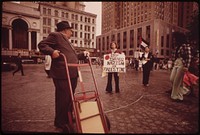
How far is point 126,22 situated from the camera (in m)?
87.8

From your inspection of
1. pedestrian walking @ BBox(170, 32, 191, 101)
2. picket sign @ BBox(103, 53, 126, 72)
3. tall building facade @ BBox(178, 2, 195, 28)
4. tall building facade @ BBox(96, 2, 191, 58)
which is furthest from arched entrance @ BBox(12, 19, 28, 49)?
tall building facade @ BBox(178, 2, 195, 28)

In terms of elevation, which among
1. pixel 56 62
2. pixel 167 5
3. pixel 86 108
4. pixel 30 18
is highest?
pixel 167 5

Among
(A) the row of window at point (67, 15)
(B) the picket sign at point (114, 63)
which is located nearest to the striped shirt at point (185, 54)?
(B) the picket sign at point (114, 63)

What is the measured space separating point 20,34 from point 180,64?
4765cm

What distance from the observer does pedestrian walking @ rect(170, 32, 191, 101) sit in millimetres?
4484

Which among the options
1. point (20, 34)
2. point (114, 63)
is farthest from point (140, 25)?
point (114, 63)

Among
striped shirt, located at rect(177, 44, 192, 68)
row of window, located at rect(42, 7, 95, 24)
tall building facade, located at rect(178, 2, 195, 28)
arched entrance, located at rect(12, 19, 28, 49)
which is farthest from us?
tall building facade, located at rect(178, 2, 195, 28)

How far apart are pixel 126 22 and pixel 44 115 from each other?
91.1m

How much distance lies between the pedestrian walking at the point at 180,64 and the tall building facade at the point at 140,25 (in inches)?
793

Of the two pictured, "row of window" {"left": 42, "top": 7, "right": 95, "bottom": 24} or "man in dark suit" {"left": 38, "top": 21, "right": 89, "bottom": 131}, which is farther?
"row of window" {"left": 42, "top": 7, "right": 95, "bottom": 24}

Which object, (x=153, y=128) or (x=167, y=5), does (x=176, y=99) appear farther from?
(x=167, y=5)

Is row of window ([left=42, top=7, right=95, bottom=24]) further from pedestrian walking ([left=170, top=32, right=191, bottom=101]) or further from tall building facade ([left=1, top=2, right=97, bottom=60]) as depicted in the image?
pedestrian walking ([left=170, top=32, right=191, bottom=101])

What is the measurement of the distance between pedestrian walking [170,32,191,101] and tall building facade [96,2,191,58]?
20151 millimetres

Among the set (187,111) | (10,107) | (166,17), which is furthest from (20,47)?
(166,17)
